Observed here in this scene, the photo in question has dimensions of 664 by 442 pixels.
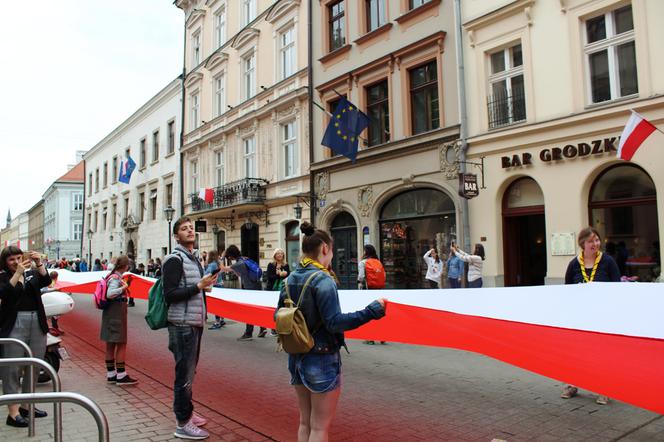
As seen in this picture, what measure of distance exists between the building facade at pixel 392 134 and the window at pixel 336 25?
0.04 meters

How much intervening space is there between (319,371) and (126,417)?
310 cm

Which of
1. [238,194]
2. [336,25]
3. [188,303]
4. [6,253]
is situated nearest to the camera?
[188,303]

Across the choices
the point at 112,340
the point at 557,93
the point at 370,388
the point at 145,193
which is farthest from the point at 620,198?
the point at 145,193

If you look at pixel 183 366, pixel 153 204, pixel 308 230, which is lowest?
pixel 183 366

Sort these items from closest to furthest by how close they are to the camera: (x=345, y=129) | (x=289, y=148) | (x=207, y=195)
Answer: (x=345, y=129) → (x=289, y=148) → (x=207, y=195)

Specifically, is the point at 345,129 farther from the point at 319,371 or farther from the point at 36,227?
the point at 36,227

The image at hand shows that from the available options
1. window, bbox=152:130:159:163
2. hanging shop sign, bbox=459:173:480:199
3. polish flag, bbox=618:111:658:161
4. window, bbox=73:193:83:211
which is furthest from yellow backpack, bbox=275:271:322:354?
window, bbox=73:193:83:211

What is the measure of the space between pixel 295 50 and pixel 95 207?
3402cm

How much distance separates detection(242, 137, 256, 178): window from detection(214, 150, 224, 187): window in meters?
2.52

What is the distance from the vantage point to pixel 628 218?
1116 cm

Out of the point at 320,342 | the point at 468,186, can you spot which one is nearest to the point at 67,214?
the point at 468,186

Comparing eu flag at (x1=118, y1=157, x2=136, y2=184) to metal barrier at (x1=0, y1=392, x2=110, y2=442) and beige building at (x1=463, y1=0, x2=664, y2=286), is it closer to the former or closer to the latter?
beige building at (x1=463, y1=0, x2=664, y2=286)

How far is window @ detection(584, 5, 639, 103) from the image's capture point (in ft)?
36.2

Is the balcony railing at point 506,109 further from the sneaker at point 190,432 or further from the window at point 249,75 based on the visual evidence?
the window at point 249,75
